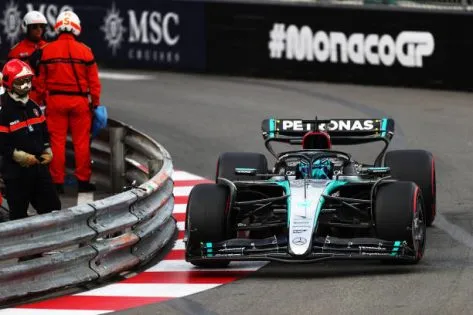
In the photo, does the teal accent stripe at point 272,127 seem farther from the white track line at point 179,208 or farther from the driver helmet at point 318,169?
the white track line at point 179,208

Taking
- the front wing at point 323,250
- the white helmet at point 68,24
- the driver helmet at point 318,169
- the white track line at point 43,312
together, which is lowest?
the white track line at point 43,312

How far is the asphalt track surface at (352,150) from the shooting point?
33.3 ft

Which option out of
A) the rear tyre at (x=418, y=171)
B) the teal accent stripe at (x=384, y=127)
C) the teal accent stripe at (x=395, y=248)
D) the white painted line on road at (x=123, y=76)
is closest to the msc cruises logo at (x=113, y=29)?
the white painted line on road at (x=123, y=76)

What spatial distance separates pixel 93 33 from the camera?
27000mm

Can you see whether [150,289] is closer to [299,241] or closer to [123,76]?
[299,241]

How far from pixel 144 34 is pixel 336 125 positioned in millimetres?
13370

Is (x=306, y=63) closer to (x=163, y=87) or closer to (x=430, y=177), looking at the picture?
(x=163, y=87)

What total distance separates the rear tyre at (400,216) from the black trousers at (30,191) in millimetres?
2700

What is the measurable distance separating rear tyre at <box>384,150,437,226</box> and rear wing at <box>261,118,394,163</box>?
0.26 meters

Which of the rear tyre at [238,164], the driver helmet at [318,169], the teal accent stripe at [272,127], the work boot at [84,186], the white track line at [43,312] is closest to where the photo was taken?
the white track line at [43,312]

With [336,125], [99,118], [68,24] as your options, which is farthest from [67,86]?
[336,125]

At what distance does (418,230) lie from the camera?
37.4 feet

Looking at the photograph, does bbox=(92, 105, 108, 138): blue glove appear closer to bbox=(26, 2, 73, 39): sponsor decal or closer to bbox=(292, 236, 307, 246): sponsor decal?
bbox=(292, 236, 307, 246): sponsor decal

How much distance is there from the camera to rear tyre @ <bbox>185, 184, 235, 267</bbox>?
37.3 feet
